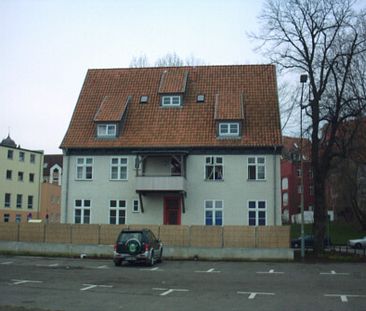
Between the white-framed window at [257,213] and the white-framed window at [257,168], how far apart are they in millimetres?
1789

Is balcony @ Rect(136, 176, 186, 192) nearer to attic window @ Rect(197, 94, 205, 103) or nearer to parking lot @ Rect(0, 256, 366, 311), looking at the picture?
attic window @ Rect(197, 94, 205, 103)

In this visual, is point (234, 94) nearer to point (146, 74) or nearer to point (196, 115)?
point (196, 115)

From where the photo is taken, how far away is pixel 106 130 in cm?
4062

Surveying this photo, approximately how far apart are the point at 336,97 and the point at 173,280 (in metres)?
18.4

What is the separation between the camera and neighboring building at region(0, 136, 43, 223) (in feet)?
256

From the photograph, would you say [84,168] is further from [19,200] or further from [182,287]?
[19,200]

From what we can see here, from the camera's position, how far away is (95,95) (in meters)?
43.9

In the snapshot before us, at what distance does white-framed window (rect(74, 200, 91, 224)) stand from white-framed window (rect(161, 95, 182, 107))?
9584mm

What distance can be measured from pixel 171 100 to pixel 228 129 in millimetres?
5672

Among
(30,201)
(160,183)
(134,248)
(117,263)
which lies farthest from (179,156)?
(30,201)

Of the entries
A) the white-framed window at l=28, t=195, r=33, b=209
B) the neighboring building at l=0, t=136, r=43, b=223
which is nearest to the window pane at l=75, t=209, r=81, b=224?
the neighboring building at l=0, t=136, r=43, b=223

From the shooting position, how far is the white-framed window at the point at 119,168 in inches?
1566

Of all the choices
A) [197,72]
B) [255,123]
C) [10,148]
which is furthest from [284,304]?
[10,148]

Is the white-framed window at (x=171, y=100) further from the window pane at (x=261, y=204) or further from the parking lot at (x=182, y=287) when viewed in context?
the parking lot at (x=182, y=287)
